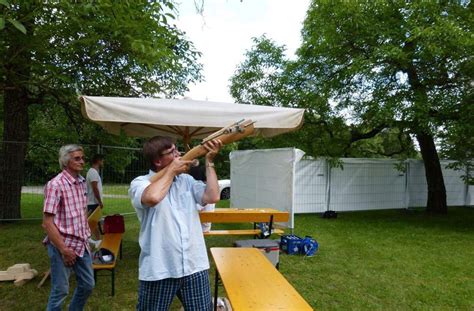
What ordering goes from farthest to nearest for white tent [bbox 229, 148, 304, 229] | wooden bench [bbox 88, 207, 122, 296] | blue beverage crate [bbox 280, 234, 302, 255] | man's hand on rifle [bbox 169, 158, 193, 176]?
white tent [bbox 229, 148, 304, 229], blue beverage crate [bbox 280, 234, 302, 255], wooden bench [bbox 88, 207, 122, 296], man's hand on rifle [bbox 169, 158, 193, 176]

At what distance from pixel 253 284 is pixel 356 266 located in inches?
144

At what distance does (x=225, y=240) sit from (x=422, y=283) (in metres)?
3.73

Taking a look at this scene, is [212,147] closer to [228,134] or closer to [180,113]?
[228,134]

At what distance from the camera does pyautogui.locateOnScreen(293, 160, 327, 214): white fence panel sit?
37.1 feet

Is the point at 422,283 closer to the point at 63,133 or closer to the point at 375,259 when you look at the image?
the point at 375,259

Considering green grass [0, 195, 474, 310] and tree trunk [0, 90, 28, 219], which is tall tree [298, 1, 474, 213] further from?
tree trunk [0, 90, 28, 219]

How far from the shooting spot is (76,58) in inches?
272

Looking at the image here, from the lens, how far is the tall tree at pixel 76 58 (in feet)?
16.4

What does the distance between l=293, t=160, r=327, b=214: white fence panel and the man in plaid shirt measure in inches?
347

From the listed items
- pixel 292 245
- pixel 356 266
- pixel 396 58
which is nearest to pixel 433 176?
pixel 396 58

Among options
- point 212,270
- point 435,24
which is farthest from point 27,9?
point 435,24

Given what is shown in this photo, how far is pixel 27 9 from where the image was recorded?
428cm

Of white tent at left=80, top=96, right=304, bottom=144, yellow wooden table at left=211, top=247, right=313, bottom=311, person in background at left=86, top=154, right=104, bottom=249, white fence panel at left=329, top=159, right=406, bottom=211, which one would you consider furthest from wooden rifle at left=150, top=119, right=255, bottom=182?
white fence panel at left=329, top=159, right=406, bottom=211

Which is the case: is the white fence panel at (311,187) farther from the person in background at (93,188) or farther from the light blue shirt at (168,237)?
the light blue shirt at (168,237)
